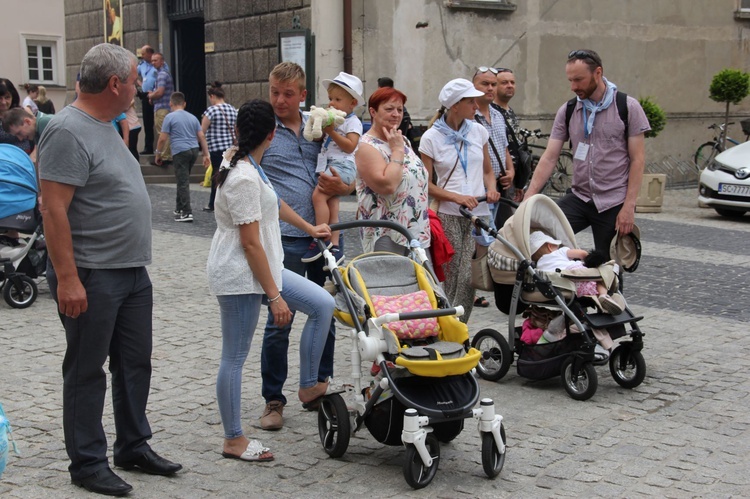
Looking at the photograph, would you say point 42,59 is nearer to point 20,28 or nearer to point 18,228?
point 20,28

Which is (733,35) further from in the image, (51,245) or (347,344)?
(51,245)

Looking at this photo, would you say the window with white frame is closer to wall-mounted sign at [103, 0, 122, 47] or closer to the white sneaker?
wall-mounted sign at [103, 0, 122, 47]

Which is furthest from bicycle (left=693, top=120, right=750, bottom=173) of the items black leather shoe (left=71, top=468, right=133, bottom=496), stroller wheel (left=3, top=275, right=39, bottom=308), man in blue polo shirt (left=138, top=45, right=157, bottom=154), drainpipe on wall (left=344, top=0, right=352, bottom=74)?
black leather shoe (left=71, top=468, right=133, bottom=496)

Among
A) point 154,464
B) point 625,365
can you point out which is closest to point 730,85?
point 625,365

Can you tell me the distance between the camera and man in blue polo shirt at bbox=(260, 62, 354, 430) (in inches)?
213

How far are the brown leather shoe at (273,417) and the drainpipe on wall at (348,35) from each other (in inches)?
473

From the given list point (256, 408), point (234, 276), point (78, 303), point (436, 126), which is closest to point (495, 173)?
point (436, 126)

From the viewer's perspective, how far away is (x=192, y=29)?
2262cm

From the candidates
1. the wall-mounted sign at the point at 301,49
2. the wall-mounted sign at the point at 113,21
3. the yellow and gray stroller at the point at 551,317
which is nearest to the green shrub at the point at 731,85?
the wall-mounted sign at the point at 301,49

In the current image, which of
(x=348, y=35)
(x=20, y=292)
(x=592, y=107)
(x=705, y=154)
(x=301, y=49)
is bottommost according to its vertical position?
(x=20, y=292)

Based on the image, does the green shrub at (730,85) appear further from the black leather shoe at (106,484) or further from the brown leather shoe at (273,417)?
the black leather shoe at (106,484)

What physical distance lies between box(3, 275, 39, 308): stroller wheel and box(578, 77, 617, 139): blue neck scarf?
16.2 ft

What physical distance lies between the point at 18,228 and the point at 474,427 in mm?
5000

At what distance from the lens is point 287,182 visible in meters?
A: 5.55
